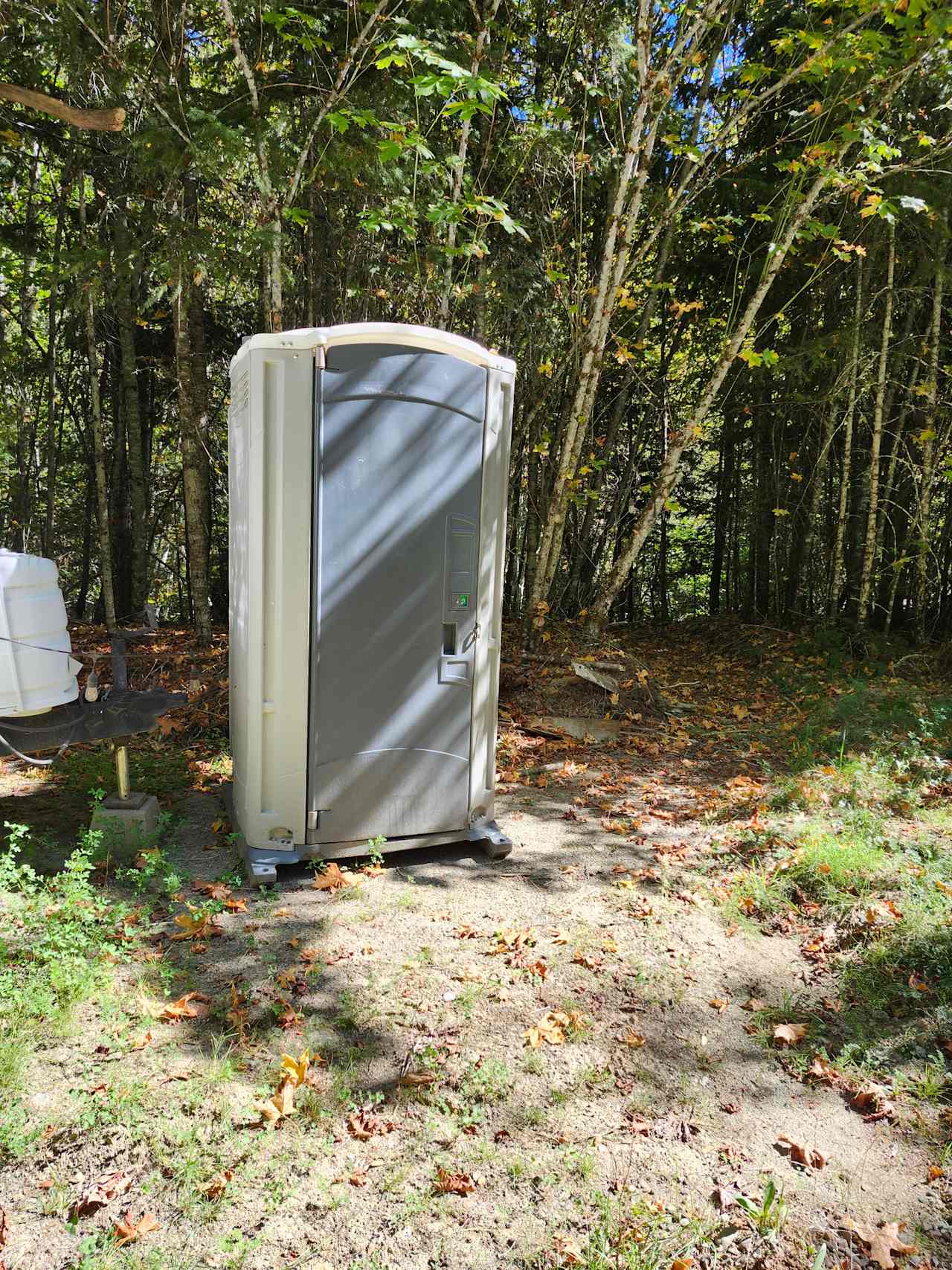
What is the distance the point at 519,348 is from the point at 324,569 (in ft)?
18.0

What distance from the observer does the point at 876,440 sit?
8.24 meters

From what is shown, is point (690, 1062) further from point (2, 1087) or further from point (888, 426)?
point (888, 426)

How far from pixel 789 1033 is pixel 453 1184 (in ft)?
4.08

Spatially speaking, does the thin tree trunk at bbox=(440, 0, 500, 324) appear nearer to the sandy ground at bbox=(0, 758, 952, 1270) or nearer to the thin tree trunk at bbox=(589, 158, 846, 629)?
the thin tree trunk at bbox=(589, 158, 846, 629)

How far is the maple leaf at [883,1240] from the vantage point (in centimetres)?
186

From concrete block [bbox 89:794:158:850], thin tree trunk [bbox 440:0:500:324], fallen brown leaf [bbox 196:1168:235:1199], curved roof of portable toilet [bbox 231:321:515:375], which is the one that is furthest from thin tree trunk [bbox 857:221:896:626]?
fallen brown leaf [bbox 196:1168:235:1199]

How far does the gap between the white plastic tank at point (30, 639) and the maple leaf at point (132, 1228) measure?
2141mm

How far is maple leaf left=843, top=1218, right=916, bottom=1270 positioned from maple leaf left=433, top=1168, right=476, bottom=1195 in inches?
35.8

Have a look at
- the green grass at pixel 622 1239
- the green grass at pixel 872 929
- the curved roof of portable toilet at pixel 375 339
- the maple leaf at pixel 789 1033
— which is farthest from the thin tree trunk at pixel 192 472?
the green grass at pixel 622 1239

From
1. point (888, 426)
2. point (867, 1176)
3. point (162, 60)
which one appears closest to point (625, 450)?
point (888, 426)

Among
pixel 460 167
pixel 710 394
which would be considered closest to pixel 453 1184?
pixel 460 167

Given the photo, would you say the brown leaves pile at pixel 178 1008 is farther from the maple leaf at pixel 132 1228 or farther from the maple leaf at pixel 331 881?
the maple leaf at pixel 331 881

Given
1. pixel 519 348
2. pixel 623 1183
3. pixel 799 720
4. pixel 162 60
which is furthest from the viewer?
pixel 519 348

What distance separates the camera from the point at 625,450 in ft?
36.4
